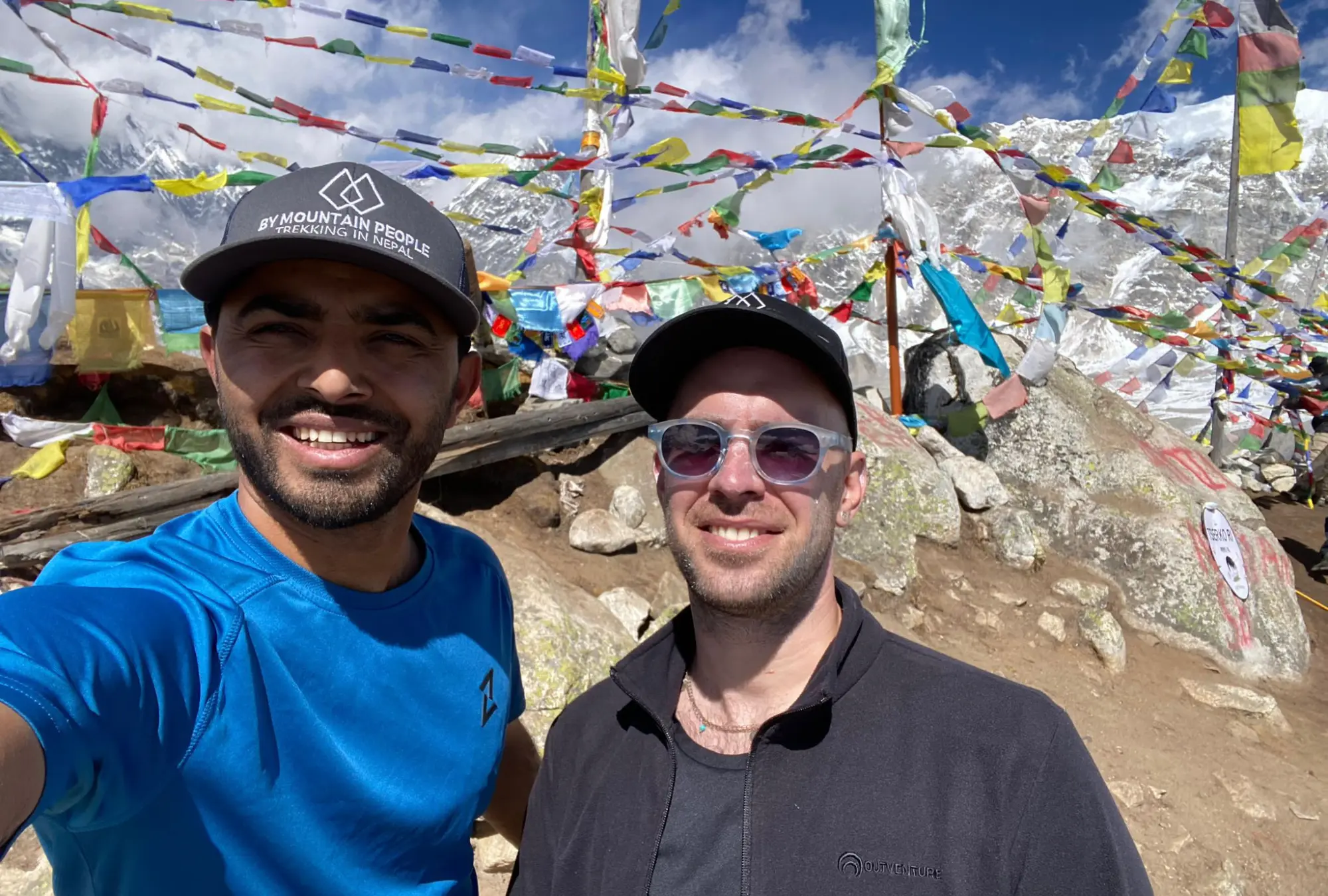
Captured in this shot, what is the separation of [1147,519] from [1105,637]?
1.98 m

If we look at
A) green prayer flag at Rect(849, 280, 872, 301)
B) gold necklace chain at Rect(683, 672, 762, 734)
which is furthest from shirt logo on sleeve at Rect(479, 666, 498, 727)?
green prayer flag at Rect(849, 280, 872, 301)

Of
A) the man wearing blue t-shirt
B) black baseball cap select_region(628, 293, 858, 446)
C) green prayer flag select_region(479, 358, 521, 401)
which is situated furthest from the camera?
green prayer flag select_region(479, 358, 521, 401)

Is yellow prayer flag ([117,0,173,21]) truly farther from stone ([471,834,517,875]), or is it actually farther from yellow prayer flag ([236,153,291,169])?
stone ([471,834,517,875])

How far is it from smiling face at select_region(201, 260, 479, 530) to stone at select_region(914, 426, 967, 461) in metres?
8.57

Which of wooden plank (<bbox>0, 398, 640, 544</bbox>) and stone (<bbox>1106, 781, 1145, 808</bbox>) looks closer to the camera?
stone (<bbox>1106, 781, 1145, 808</bbox>)

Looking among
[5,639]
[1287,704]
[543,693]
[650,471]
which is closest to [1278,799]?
[1287,704]

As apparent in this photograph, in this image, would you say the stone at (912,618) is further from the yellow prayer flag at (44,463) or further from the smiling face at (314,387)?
the yellow prayer flag at (44,463)

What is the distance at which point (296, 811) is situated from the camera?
61.5 inches

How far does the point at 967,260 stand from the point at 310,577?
33.2 ft

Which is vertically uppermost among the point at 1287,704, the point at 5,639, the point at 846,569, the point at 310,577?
the point at 5,639

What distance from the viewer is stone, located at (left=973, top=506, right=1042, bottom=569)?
27.4 feet

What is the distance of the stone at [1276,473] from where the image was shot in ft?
57.5

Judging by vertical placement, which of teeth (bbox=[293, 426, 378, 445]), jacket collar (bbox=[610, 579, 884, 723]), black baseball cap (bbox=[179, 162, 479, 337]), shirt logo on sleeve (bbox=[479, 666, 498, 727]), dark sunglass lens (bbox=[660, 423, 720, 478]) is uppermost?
black baseball cap (bbox=[179, 162, 479, 337])

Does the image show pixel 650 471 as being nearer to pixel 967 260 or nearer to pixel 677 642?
pixel 967 260
